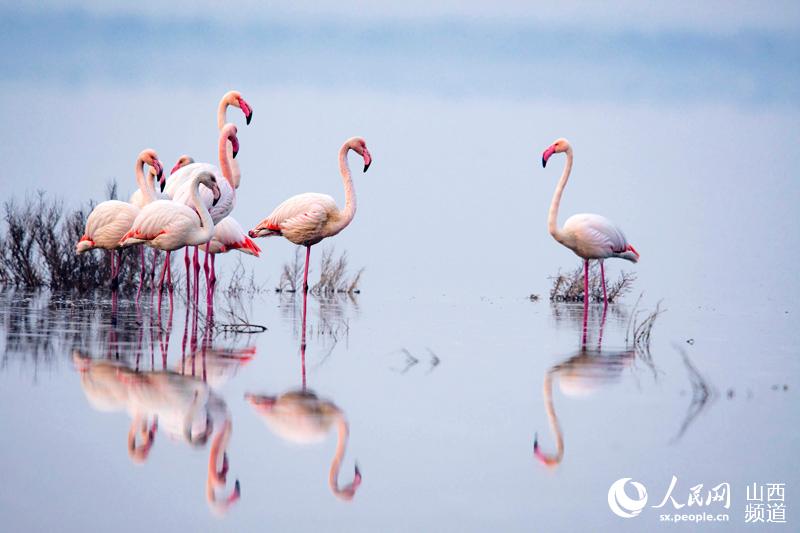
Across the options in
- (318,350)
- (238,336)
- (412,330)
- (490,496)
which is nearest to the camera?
(490,496)

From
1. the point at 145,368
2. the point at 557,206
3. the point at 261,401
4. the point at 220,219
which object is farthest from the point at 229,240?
the point at 261,401

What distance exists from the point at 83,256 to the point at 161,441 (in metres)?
13.3

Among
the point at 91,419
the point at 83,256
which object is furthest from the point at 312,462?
the point at 83,256

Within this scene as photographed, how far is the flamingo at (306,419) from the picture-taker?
451cm

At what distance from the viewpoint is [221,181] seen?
506 inches

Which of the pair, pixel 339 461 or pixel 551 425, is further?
pixel 551 425

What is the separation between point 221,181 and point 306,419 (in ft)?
25.9

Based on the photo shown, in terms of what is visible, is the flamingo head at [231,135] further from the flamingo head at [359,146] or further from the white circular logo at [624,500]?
the white circular logo at [624,500]

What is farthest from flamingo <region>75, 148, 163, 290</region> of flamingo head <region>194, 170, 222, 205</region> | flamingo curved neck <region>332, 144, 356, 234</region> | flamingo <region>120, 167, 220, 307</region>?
flamingo curved neck <region>332, 144, 356, 234</region>

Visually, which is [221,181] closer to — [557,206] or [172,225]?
[172,225]

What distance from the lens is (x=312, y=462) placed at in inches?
179

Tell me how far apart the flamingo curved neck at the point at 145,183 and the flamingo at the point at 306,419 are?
8.27m

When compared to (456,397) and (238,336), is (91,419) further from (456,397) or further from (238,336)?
(238,336)

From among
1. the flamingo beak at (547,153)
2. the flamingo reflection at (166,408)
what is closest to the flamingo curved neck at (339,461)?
the flamingo reflection at (166,408)
